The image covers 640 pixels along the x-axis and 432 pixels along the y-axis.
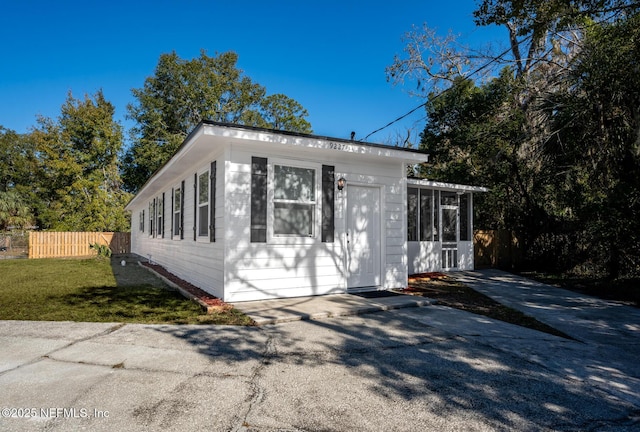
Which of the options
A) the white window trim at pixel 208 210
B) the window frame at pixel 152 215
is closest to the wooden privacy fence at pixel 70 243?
the window frame at pixel 152 215

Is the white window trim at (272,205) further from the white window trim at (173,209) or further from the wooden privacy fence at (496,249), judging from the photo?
the wooden privacy fence at (496,249)

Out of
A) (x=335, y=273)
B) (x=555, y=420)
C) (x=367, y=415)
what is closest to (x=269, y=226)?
(x=335, y=273)

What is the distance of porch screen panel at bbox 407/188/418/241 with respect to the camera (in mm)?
10654

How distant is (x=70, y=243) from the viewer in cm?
2084

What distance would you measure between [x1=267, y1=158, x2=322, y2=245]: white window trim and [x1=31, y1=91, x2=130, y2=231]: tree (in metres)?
23.9

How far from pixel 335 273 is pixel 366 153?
2.31m

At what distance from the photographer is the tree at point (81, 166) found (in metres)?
25.1

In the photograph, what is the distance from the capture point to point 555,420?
246 cm

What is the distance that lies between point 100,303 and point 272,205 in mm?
3445

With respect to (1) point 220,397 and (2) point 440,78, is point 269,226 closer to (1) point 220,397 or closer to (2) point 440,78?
(1) point 220,397

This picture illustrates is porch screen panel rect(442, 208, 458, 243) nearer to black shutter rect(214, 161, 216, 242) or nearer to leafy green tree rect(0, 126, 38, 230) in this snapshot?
black shutter rect(214, 161, 216, 242)

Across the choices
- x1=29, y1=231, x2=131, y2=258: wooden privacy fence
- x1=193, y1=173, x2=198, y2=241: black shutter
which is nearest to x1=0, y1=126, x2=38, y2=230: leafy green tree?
x1=29, y1=231, x2=131, y2=258: wooden privacy fence

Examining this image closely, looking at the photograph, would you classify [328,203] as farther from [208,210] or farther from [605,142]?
[605,142]

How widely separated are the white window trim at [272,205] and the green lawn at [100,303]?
4.98 feet
